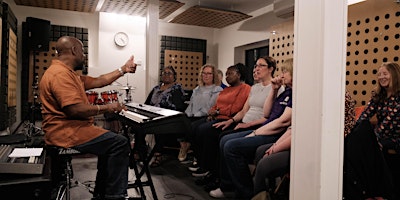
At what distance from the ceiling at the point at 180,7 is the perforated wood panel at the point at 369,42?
7.01ft

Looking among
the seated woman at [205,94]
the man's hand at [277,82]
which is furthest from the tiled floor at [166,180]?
the man's hand at [277,82]

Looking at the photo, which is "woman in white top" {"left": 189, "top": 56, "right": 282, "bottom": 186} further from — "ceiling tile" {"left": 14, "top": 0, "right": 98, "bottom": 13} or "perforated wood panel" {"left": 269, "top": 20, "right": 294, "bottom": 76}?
"ceiling tile" {"left": 14, "top": 0, "right": 98, "bottom": 13}

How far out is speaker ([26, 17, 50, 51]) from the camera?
194 inches

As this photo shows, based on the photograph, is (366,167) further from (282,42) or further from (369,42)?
(282,42)

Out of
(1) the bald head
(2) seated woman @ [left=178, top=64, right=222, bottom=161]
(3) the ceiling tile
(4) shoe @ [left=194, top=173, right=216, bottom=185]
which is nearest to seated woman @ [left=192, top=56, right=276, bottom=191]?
(4) shoe @ [left=194, top=173, right=216, bottom=185]

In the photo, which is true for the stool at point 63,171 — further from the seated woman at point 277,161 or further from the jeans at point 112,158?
the seated woman at point 277,161

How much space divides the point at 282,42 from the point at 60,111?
12.3 feet

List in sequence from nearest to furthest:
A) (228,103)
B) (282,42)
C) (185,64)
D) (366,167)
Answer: (366,167) < (228,103) < (282,42) < (185,64)

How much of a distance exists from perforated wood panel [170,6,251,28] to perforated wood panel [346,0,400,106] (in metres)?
2.31

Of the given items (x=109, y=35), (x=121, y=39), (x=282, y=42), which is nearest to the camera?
(x=282, y=42)

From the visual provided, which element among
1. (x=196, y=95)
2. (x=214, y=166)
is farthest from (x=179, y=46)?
(x=214, y=166)

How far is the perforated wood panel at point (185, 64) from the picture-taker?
6.34 m

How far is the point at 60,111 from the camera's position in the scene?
2107mm

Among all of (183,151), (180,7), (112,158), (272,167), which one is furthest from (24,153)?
(180,7)
